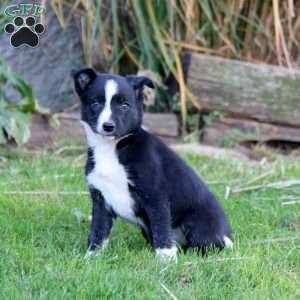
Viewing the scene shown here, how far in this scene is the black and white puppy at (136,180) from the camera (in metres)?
4.11

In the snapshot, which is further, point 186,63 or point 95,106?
point 186,63

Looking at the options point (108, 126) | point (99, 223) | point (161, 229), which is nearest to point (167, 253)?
point (161, 229)

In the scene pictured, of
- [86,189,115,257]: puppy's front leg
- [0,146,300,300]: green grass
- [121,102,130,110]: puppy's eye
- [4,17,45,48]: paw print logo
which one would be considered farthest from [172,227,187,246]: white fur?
[4,17,45,48]: paw print logo

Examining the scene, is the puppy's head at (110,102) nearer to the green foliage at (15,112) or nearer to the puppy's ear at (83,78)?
the puppy's ear at (83,78)

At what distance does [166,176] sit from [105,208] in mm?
375

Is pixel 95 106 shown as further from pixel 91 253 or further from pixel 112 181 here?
pixel 91 253

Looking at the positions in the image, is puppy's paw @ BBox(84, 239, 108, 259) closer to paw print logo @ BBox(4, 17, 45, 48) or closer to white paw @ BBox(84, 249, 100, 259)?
white paw @ BBox(84, 249, 100, 259)

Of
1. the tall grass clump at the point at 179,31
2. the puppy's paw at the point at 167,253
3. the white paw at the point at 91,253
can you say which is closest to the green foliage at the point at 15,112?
the tall grass clump at the point at 179,31

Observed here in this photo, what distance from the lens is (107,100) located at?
4.08 m

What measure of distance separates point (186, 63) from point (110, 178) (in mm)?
3589

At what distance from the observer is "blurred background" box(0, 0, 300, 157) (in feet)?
24.9

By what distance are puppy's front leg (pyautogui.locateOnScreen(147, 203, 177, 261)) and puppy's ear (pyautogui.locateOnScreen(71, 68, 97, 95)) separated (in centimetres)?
73

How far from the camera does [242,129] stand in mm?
7785

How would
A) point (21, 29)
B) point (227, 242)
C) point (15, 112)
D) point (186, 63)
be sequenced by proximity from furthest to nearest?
point (186, 63) → point (15, 112) → point (21, 29) → point (227, 242)
